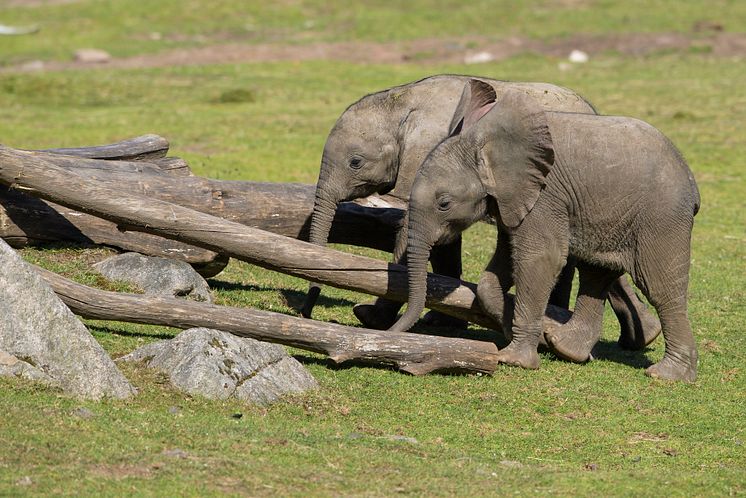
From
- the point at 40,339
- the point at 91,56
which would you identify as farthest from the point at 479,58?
the point at 40,339

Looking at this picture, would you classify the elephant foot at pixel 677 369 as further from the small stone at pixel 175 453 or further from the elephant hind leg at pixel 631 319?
the small stone at pixel 175 453

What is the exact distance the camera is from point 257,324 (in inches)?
471

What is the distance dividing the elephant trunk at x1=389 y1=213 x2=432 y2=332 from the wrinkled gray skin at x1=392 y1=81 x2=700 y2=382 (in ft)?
0.04

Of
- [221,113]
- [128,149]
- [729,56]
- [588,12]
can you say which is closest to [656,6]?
[588,12]

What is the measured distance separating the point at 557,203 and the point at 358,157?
2933mm

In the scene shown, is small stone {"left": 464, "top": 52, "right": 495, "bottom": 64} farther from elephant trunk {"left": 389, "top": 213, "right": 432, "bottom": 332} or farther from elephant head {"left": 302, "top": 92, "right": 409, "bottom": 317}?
elephant trunk {"left": 389, "top": 213, "right": 432, "bottom": 332}

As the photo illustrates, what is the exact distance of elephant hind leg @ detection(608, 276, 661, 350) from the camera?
1432cm

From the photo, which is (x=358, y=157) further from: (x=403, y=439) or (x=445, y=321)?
(x=403, y=439)

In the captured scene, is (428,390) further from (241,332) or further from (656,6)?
(656,6)

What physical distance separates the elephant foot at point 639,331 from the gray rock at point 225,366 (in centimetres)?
452

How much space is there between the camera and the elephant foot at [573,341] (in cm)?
1347

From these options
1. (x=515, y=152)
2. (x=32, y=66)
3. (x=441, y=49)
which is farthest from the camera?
(x=441, y=49)

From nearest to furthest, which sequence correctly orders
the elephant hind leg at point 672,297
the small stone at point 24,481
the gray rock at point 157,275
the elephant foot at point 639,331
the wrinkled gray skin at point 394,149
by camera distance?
the small stone at point 24,481
the elephant hind leg at point 672,297
the gray rock at point 157,275
the elephant foot at point 639,331
the wrinkled gray skin at point 394,149

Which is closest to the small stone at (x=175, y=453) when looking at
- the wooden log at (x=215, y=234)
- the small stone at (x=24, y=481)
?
the small stone at (x=24, y=481)
